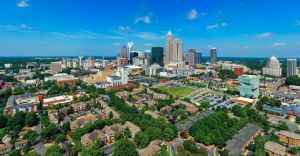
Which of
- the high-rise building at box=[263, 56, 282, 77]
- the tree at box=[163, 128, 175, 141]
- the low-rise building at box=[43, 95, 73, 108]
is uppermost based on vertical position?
the high-rise building at box=[263, 56, 282, 77]

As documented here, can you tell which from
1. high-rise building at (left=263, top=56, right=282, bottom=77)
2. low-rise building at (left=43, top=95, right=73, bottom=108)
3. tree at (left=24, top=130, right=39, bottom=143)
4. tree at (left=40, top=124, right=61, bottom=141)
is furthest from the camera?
high-rise building at (left=263, top=56, right=282, bottom=77)

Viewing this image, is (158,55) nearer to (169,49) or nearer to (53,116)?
(169,49)

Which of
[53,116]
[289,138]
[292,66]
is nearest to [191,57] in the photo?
[292,66]

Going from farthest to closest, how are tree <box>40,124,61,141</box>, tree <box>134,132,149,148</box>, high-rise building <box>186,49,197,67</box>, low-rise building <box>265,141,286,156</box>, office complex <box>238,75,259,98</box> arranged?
high-rise building <box>186,49,197,67</box>, office complex <box>238,75,259,98</box>, tree <box>40,124,61,141</box>, tree <box>134,132,149,148</box>, low-rise building <box>265,141,286,156</box>

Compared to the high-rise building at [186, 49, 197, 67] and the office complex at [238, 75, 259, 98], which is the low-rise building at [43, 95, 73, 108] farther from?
the high-rise building at [186, 49, 197, 67]

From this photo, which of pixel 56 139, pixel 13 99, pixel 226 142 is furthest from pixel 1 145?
pixel 226 142

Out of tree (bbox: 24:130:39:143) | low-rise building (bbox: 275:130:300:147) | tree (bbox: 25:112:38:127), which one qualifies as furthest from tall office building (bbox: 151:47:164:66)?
tree (bbox: 24:130:39:143)

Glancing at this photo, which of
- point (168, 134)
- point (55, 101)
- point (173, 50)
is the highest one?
point (173, 50)
